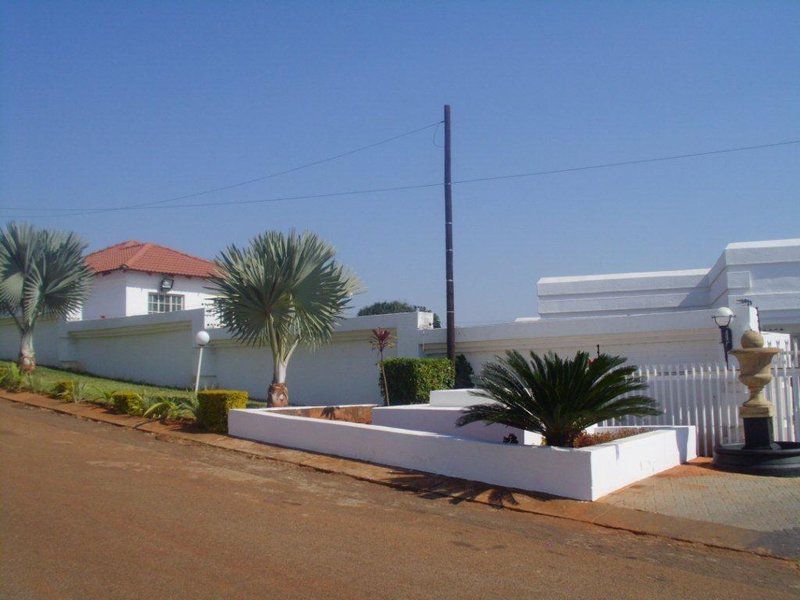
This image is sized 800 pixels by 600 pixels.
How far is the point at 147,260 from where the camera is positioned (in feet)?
106

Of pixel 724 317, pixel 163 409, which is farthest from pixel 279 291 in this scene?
pixel 724 317

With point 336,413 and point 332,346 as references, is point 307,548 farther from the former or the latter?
point 332,346

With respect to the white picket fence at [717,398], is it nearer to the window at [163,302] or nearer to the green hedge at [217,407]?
the green hedge at [217,407]

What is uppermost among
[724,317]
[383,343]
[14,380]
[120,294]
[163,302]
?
[120,294]

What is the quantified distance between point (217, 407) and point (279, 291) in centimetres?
277

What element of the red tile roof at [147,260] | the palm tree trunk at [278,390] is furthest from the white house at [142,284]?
the palm tree trunk at [278,390]

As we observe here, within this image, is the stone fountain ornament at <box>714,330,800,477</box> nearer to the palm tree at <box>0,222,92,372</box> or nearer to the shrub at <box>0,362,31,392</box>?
the shrub at <box>0,362,31,392</box>

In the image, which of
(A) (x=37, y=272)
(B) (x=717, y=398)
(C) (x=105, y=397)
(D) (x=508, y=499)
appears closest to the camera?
(D) (x=508, y=499)

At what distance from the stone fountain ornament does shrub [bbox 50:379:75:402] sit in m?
15.1

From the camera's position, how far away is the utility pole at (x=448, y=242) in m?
18.2

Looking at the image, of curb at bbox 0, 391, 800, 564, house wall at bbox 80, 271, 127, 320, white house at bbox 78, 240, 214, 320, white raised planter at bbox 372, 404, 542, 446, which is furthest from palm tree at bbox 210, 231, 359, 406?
house wall at bbox 80, 271, 127, 320

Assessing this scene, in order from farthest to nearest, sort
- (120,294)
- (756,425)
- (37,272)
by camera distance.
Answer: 1. (120,294)
2. (37,272)
3. (756,425)

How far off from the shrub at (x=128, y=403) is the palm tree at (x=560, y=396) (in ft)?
30.0

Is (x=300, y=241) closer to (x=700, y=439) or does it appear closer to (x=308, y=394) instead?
(x=308, y=394)
